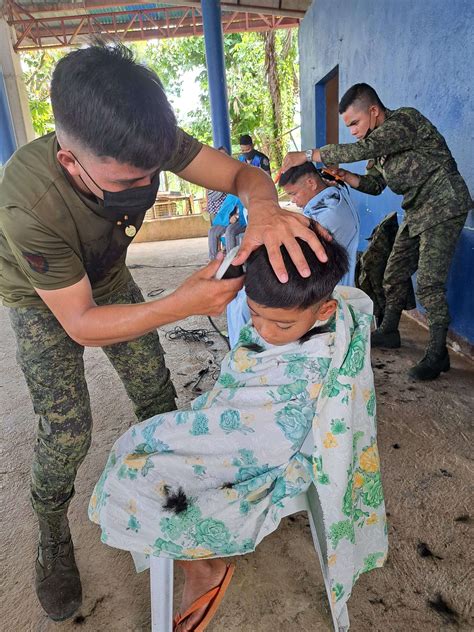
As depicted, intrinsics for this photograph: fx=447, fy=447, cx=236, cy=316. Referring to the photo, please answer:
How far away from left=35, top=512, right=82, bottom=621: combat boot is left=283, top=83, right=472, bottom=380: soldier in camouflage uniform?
1.88m

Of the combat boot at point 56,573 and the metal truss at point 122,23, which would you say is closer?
the combat boot at point 56,573

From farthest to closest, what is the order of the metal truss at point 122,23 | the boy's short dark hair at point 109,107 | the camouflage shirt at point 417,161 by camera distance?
1. the metal truss at point 122,23
2. the camouflage shirt at point 417,161
3. the boy's short dark hair at point 109,107

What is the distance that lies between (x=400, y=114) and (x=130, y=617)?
8.14 ft

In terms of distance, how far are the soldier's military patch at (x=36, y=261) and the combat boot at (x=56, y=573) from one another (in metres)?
0.75

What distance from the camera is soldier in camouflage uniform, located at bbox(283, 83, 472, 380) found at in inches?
91.4

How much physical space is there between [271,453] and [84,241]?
2.42 ft

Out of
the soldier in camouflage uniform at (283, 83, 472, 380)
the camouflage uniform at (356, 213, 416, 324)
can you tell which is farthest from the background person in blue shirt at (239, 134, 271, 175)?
the soldier in camouflage uniform at (283, 83, 472, 380)

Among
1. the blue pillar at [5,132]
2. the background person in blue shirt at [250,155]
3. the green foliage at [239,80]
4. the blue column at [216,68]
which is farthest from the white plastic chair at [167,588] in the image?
the green foliage at [239,80]

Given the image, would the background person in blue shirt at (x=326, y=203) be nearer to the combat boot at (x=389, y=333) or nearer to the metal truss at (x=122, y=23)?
the combat boot at (x=389, y=333)

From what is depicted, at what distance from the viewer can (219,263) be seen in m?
1.03

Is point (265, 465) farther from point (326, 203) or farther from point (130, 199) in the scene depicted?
point (326, 203)

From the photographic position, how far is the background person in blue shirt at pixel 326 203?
2209 millimetres

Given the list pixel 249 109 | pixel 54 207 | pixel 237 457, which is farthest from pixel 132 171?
pixel 249 109

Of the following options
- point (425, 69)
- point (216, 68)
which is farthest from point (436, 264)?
→ point (216, 68)
